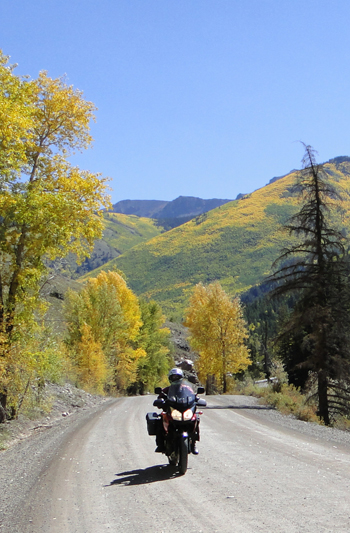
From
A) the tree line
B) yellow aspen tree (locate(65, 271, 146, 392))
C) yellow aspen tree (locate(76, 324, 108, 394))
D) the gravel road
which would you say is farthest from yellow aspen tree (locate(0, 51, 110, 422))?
yellow aspen tree (locate(65, 271, 146, 392))

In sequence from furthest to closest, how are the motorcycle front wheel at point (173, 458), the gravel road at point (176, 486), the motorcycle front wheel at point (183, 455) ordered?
1. the motorcycle front wheel at point (173, 458)
2. the motorcycle front wheel at point (183, 455)
3. the gravel road at point (176, 486)

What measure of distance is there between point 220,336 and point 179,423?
33.4 m

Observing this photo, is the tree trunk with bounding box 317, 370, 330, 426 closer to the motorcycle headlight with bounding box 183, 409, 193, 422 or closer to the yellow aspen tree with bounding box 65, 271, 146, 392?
the motorcycle headlight with bounding box 183, 409, 193, 422

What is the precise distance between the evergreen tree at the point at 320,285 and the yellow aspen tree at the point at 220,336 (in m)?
17.5

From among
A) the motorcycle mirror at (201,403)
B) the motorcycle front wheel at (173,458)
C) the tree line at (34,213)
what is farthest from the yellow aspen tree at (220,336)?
the motorcycle front wheel at (173,458)

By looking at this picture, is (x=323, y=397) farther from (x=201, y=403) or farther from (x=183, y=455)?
(x=183, y=455)

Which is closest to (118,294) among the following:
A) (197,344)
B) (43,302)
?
(197,344)

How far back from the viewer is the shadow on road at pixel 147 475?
7773 millimetres

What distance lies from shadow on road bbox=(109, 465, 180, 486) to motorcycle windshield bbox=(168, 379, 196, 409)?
3.93 ft

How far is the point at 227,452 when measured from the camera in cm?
1018

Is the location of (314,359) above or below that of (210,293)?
below

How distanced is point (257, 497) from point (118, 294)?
135 feet

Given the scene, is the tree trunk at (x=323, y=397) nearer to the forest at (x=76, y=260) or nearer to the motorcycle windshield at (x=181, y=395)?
the forest at (x=76, y=260)

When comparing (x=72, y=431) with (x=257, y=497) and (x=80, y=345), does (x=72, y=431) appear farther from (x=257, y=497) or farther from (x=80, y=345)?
(x=80, y=345)
